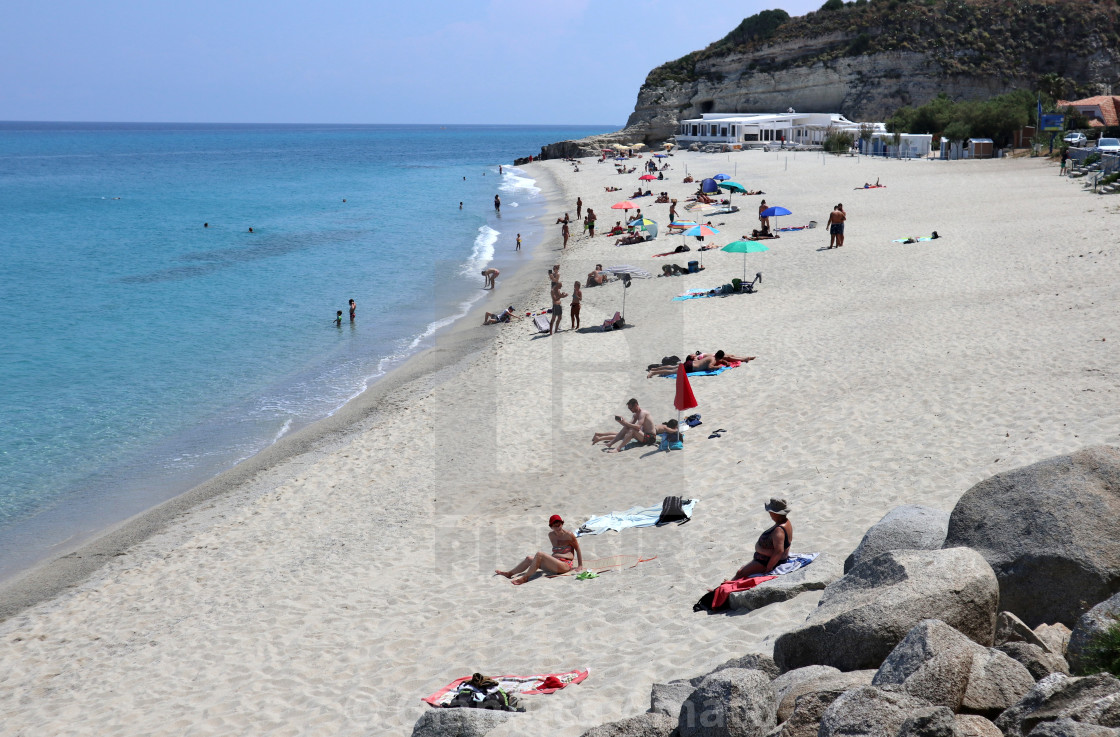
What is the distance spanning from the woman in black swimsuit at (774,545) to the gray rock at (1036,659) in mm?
3232

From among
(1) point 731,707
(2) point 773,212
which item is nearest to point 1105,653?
(1) point 731,707

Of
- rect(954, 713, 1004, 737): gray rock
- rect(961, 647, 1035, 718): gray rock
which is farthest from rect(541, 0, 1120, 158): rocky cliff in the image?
rect(954, 713, 1004, 737): gray rock

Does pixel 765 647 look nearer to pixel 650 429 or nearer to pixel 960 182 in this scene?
pixel 650 429

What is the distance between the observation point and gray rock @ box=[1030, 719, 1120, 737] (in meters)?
3.21

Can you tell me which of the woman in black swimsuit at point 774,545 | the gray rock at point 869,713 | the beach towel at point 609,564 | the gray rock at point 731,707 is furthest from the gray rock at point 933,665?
the beach towel at point 609,564

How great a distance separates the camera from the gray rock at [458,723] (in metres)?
5.09

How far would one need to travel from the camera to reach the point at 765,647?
5.92 meters

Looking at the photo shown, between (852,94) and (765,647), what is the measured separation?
Result: 79.3 meters

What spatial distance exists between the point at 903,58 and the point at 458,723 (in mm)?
80611

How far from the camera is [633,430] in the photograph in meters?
12.5

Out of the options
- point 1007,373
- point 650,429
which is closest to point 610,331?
point 650,429

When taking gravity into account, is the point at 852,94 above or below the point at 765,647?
above

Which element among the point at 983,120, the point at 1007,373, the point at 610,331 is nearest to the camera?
the point at 1007,373

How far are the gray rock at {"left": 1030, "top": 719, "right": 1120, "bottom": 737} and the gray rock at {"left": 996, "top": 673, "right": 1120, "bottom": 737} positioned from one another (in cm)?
10
